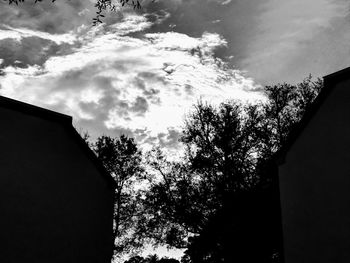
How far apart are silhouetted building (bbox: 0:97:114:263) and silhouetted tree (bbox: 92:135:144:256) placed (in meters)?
16.1

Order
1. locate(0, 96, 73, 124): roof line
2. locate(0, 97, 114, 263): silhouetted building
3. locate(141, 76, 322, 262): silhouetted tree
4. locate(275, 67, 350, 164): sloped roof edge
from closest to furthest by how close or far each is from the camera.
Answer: locate(0, 97, 114, 263): silhouetted building, locate(275, 67, 350, 164): sloped roof edge, locate(0, 96, 73, 124): roof line, locate(141, 76, 322, 262): silhouetted tree

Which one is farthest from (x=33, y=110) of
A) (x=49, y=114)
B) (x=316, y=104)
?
(x=316, y=104)

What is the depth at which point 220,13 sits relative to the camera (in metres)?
14.7

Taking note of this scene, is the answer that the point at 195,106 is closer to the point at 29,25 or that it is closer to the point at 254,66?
the point at 254,66

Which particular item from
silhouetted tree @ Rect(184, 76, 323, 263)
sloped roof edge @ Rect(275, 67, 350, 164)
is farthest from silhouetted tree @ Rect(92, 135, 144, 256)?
sloped roof edge @ Rect(275, 67, 350, 164)

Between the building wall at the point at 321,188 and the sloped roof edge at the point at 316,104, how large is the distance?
0.55ft

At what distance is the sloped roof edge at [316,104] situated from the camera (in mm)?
11234

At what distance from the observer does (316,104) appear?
12094mm

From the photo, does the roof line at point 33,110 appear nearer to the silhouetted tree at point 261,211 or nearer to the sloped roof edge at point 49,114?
the sloped roof edge at point 49,114

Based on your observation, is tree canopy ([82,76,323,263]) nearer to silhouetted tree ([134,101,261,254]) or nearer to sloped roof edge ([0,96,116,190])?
silhouetted tree ([134,101,261,254])

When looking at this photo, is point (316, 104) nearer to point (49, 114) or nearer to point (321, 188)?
point (321, 188)

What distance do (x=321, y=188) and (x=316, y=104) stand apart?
3.14m

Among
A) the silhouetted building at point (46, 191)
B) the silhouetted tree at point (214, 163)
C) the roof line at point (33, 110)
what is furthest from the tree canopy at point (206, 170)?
the roof line at point (33, 110)

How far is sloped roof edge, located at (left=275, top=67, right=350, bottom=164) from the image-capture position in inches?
442
